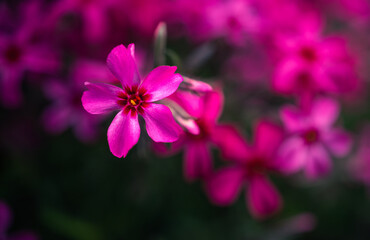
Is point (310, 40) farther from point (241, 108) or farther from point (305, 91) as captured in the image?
point (241, 108)

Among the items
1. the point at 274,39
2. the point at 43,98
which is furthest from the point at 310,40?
the point at 43,98

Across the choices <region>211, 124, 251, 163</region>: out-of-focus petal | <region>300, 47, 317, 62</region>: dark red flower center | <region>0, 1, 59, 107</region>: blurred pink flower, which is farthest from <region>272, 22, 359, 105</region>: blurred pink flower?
<region>0, 1, 59, 107</region>: blurred pink flower

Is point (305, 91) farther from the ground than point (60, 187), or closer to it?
farther from the ground

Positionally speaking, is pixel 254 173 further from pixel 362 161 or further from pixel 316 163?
pixel 362 161

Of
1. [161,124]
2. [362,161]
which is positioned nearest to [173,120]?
[161,124]

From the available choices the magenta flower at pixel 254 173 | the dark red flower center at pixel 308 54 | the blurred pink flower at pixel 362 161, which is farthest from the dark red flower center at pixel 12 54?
the blurred pink flower at pixel 362 161

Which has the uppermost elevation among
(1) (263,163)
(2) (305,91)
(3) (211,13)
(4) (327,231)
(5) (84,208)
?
(3) (211,13)
